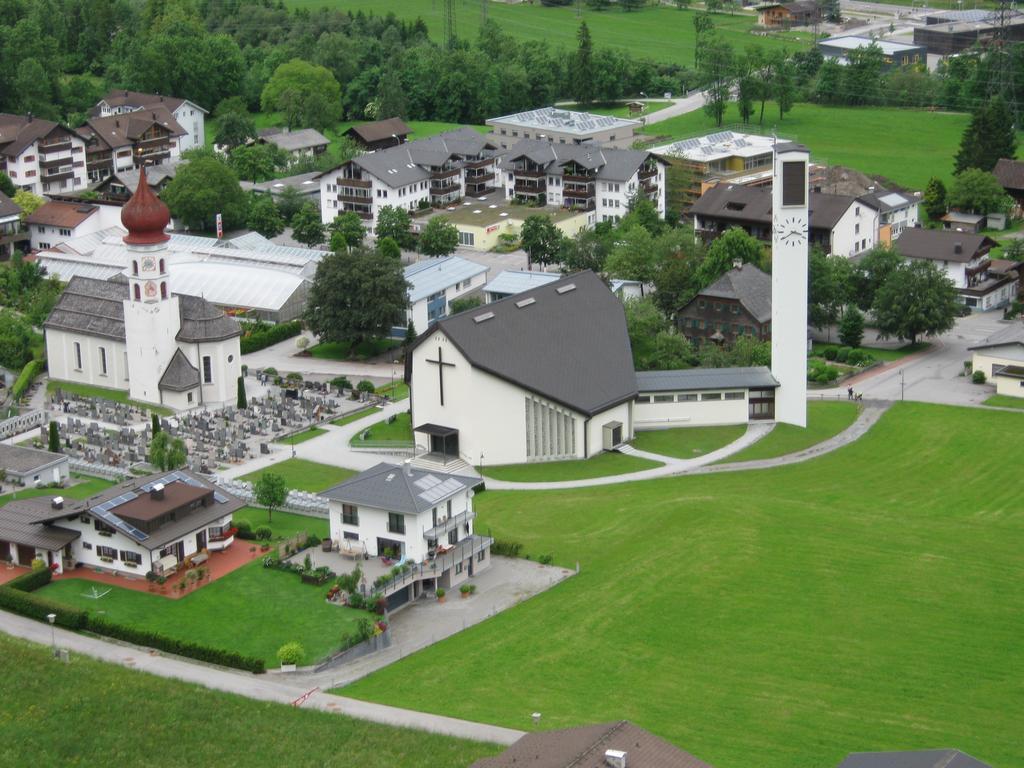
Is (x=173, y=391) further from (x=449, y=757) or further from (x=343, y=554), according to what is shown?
(x=449, y=757)

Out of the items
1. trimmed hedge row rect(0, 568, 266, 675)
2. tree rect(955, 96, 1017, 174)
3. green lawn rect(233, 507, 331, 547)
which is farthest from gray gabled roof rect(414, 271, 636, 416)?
tree rect(955, 96, 1017, 174)

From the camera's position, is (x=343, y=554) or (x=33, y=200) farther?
(x=33, y=200)

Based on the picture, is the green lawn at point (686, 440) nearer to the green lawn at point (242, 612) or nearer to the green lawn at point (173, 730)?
the green lawn at point (242, 612)

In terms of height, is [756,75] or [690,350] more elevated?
[756,75]

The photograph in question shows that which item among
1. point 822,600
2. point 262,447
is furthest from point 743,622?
point 262,447

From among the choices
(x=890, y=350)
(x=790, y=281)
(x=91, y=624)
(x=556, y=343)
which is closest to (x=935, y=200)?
(x=890, y=350)

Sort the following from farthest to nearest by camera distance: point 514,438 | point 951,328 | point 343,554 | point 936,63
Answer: point 936,63 → point 951,328 → point 514,438 → point 343,554
